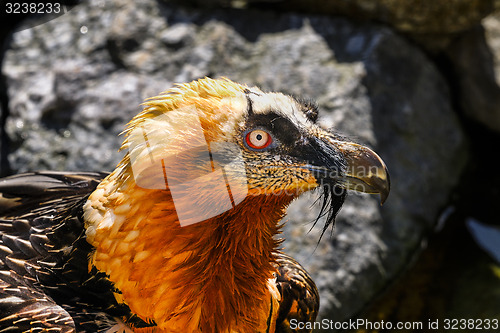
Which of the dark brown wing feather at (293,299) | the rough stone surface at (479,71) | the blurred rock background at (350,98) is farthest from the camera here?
the rough stone surface at (479,71)

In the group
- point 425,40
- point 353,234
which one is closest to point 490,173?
point 425,40

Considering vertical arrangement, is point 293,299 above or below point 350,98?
below

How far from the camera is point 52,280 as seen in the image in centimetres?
228

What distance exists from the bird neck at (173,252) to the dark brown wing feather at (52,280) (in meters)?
0.09

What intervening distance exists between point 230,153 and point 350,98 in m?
2.90

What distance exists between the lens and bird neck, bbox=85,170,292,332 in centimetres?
210

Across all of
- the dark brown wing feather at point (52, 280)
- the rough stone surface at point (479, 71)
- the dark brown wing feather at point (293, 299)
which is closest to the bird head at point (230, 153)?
the dark brown wing feather at point (52, 280)

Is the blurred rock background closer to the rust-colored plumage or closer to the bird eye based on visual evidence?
the rust-colored plumage

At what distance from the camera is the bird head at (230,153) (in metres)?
2.04

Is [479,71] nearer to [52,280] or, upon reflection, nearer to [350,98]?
[350,98]

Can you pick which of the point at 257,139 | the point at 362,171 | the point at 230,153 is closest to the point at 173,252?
the point at 230,153

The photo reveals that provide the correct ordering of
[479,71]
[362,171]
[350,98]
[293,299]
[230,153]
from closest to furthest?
[230,153] → [362,171] → [293,299] → [350,98] → [479,71]

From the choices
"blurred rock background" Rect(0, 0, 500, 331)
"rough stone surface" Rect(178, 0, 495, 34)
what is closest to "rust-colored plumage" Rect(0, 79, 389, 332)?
"blurred rock background" Rect(0, 0, 500, 331)

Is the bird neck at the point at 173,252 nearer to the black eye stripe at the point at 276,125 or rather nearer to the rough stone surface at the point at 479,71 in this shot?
the black eye stripe at the point at 276,125
